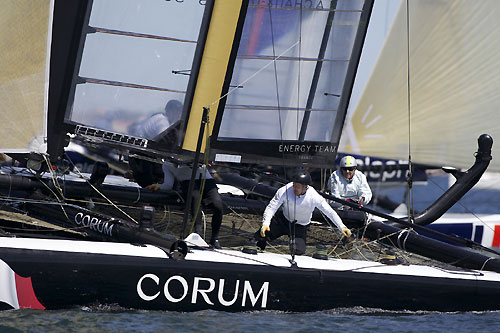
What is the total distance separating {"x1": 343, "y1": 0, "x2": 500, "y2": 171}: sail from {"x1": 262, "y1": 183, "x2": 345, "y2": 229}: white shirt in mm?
3468

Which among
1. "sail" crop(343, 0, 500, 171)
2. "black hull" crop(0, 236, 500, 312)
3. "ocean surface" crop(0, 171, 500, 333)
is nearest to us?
"ocean surface" crop(0, 171, 500, 333)

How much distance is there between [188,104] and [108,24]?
89 centimetres

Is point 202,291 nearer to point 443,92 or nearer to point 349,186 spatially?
point 349,186

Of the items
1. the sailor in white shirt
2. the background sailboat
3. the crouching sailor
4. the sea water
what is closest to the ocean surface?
the sea water

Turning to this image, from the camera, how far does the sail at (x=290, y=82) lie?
25.9 ft

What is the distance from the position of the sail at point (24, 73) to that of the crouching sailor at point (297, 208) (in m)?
1.76

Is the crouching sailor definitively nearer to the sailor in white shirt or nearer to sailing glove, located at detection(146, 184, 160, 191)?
sailing glove, located at detection(146, 184, 160, 191)

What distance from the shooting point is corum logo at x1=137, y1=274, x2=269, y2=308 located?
6301mm

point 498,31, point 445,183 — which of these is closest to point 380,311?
point 498,31

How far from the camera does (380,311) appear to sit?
6828mm

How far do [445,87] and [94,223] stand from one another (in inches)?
199

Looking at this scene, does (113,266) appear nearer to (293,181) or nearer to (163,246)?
(163,246)

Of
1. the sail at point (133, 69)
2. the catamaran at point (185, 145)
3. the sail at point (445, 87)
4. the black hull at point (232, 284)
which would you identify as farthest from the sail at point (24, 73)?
the sail at point (445, 87)

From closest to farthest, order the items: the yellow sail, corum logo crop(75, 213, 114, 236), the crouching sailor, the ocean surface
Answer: the ocean surface → corum logo crop(75, 213, 114, 236) → the crouching sailor → the yellow sail
